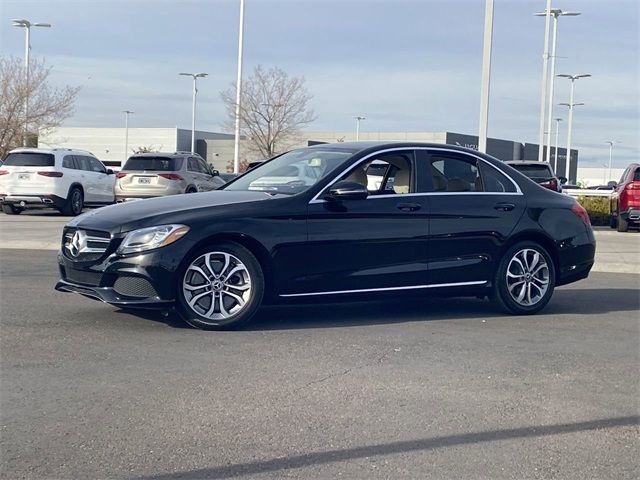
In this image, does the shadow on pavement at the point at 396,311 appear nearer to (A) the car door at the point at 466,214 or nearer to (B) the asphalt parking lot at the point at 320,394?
(B) the asphalt parking lot at the point at 320,394

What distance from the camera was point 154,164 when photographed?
960 inches

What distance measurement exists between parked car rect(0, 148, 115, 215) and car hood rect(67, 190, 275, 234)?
603 inches

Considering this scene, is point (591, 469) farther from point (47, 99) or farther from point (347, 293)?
point (47, 99)

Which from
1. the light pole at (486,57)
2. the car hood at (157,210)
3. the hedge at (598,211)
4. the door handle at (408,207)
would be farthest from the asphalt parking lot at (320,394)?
the hedge at (598,211)

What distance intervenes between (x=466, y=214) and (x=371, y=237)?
1.04 m

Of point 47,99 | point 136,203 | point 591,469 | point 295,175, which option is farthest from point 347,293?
point 47,99

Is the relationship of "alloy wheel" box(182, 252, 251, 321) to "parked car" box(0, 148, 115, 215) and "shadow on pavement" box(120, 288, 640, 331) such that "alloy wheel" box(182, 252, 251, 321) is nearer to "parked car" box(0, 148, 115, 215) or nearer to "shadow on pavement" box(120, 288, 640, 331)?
"shadow on pavement" box(120, 288, 640, 331)

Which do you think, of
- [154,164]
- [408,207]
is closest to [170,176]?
[154,164]

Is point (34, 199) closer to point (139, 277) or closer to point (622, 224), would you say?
point (622, 224)

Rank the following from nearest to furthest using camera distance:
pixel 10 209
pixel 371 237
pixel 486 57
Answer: pixel 371 237 < pixel 486 57 < pixel 10 209

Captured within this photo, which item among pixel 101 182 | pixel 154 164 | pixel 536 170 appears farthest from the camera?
pixel 101 182

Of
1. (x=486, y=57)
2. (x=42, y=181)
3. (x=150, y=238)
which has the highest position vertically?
(x=486, y=57)

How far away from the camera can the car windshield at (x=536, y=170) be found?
75.2ft

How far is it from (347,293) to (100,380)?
273 centimetres
